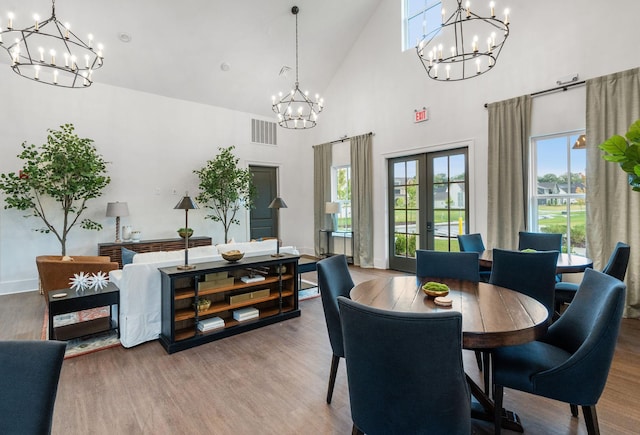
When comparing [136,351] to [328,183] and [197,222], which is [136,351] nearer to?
[197,222]

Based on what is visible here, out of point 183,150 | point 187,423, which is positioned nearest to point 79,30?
point 183,150

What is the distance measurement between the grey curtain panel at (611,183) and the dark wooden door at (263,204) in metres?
6.41

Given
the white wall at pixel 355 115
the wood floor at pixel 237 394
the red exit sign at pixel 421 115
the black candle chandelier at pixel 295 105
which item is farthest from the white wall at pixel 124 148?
the red exit sign at pixel 421 115

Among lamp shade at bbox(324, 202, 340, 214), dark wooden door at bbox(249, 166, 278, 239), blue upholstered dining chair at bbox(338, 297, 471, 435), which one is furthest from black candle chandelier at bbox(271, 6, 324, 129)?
blue upholstered dining chair at bbox(338, 297, 471, 435)

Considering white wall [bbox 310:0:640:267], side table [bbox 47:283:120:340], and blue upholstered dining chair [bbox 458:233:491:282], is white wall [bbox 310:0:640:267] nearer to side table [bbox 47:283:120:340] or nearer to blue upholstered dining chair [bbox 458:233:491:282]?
blue upholstered dining chair [bbox 458:233:491:282]

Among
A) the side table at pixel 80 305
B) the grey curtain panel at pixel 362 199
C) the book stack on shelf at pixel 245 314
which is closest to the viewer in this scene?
the side table at pixel 80 305

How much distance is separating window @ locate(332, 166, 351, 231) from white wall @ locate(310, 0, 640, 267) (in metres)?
0.88

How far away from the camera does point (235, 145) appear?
308 inches

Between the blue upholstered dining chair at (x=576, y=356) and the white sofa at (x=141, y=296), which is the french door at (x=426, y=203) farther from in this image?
the white sofa at (x=141, y=296)

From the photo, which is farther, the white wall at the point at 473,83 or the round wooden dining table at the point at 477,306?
the white wall at the point at 473,83

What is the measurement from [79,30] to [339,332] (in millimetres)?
6277

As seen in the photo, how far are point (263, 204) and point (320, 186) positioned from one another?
5.07 feet

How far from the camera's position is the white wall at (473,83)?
165 inches

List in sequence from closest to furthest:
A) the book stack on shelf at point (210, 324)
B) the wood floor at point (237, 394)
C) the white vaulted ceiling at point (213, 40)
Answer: the wood floor at point (237, 394) → the book stack on shelf at point (210, 324) → the white vaulted ceiling at point (213, 40)
